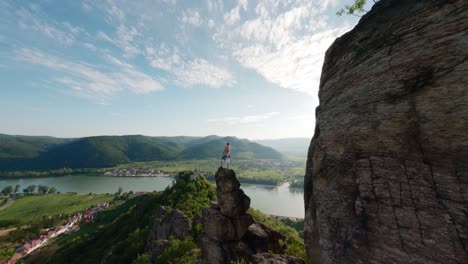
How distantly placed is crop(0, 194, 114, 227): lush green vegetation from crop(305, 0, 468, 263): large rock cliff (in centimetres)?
16671

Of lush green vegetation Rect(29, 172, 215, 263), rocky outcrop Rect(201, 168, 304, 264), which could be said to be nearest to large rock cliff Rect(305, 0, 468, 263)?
rocky outcrop Rect(201, 168, 304, 264)

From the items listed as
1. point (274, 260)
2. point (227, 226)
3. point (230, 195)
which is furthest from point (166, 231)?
point (274, 260)

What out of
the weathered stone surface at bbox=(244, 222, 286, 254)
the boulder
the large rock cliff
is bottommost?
the weathered stone surface at bbox=(244, 222, 286, 254)

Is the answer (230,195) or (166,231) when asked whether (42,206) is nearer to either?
(166,231)

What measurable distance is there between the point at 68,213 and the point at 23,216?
29809 mm

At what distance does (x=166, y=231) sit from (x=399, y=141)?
Answer: 113 feet

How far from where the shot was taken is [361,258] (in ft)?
32.5

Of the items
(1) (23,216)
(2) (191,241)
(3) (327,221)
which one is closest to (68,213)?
(1) (23,216)

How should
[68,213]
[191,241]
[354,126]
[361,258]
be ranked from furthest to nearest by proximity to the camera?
[68,213] → [191,241] → [354,126] → [361,258]

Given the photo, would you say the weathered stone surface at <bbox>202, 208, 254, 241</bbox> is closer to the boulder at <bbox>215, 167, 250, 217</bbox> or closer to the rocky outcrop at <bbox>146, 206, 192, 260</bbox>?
the boulder at <bbox>215, 167, 250, 217</bbox>

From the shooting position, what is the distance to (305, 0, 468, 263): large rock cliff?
7.92 metres

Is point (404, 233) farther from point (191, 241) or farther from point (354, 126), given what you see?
point (191, 241)

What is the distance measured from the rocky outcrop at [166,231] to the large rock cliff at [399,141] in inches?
1069

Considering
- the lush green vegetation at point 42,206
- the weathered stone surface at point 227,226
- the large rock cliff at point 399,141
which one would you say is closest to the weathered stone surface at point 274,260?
the large rock cliff at point 399,141
